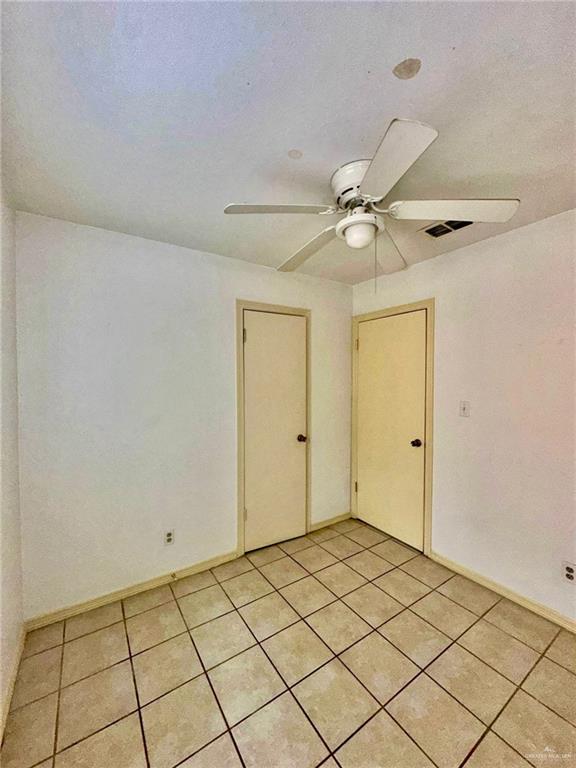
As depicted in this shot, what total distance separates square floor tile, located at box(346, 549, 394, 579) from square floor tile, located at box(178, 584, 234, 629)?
0.97 m

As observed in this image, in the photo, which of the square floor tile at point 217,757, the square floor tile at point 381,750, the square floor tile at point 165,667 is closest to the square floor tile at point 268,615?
the square floor tile at point 165,667

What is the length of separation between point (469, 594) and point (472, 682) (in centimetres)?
70

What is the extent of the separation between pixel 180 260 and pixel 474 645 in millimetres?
2941

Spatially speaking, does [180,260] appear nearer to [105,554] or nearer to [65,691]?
[105,554]

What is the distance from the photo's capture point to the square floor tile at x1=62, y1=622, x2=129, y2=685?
1.50 meters

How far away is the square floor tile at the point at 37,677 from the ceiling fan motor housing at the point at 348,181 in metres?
2.60

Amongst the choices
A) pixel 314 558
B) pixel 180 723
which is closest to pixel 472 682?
pixel 314 558

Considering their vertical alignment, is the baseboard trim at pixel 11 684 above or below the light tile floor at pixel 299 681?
above

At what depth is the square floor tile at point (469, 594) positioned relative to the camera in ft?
6.35

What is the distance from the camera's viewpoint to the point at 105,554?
1963 millimetres

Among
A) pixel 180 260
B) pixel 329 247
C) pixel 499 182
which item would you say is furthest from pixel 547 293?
pixel 180 260

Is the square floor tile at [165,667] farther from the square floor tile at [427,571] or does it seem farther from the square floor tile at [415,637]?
the square floor tile at [427,571]

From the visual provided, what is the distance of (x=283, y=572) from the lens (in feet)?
7.48

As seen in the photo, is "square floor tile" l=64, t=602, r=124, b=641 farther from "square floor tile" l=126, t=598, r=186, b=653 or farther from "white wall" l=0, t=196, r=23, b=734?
"white wall" l=0, t=196, r=23, b=734
